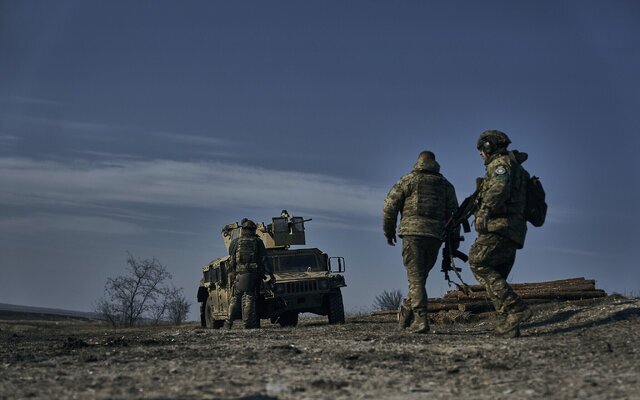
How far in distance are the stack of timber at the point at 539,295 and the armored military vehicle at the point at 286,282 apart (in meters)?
2.69

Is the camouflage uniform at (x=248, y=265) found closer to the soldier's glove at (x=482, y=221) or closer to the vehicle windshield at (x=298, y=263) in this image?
the vehicle windshield at (x=298, y=263)

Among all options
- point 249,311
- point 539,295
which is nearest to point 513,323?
point 539,295

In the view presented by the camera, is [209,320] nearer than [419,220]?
No

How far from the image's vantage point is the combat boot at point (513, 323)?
363 inches

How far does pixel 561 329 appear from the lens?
10.1 meters

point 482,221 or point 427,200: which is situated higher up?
point 427,200

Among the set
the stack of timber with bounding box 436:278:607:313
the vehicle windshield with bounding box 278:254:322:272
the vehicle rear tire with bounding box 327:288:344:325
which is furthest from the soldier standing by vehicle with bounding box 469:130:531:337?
the vehicle windshield with bounding box 278:254:322:272

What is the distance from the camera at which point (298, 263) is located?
59.1 feet

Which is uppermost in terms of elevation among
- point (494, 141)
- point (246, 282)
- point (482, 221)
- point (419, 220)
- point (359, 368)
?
point (494, 141)

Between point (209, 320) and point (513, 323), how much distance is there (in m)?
12.1

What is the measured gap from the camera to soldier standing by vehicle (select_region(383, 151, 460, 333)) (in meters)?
10.7

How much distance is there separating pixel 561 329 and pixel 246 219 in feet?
25.3

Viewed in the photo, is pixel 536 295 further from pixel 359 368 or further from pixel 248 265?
pixel 359 368

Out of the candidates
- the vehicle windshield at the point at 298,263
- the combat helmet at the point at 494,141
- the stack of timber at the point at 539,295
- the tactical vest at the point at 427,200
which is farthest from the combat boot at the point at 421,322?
the vehicle windshield at the point at 298,263
